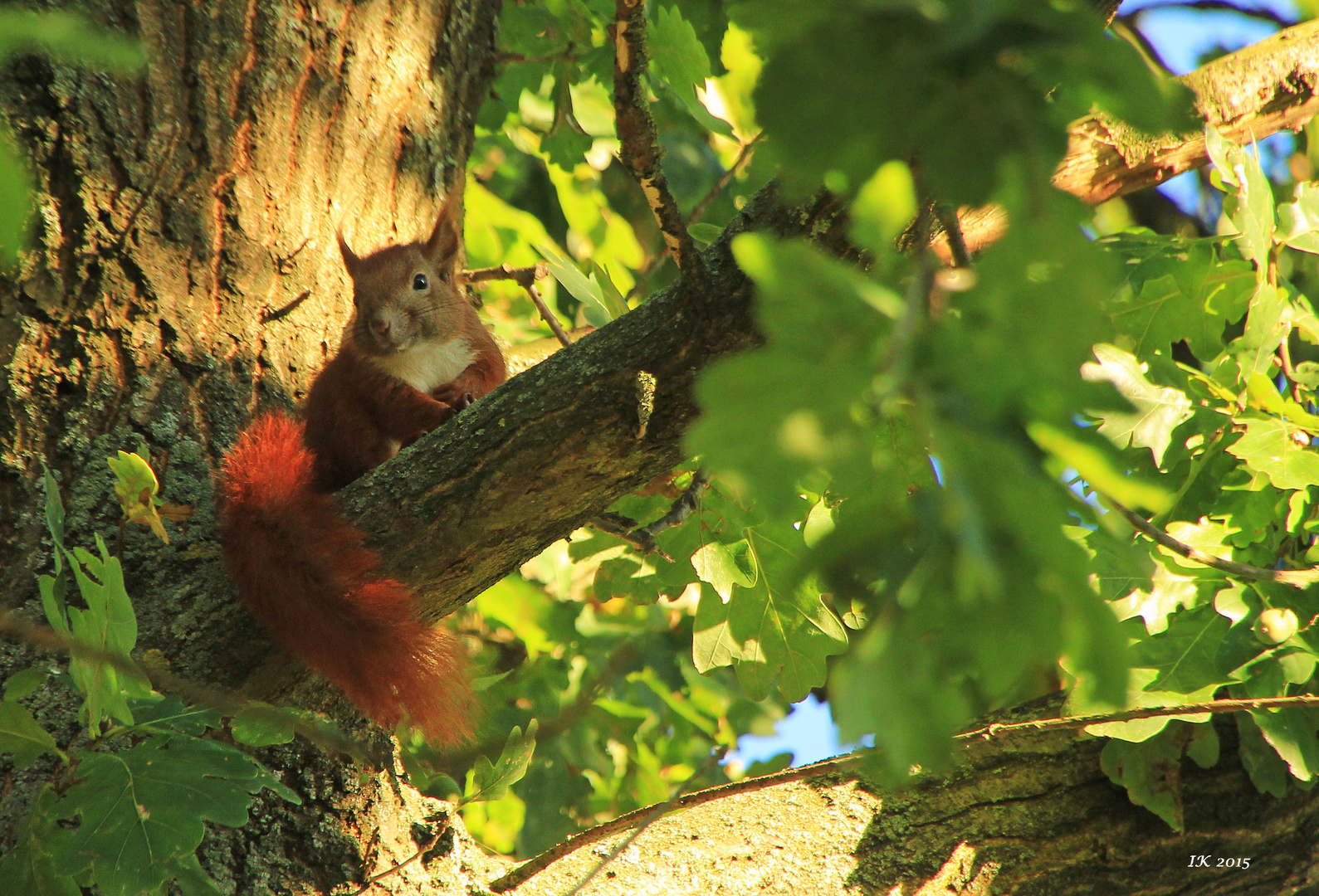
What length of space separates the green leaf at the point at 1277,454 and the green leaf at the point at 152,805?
1.31 meters

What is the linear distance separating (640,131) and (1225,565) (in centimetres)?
89

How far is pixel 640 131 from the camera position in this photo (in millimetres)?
1017

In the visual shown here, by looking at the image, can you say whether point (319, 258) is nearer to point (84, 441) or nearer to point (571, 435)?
point (84, 441)

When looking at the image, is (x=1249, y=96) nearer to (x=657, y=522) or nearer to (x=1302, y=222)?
(x=1302, y=222)

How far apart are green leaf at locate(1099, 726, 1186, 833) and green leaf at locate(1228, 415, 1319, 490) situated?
425mm

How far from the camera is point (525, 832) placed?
2.59m

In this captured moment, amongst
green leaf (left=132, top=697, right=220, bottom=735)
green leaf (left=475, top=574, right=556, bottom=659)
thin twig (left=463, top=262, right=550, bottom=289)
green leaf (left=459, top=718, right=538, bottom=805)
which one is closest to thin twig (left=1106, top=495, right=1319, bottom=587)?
green leaf (left=459, top=718, right=538, bottom=805)

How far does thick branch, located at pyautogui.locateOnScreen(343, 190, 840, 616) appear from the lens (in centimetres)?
114

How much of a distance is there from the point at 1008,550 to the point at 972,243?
102 centimetres

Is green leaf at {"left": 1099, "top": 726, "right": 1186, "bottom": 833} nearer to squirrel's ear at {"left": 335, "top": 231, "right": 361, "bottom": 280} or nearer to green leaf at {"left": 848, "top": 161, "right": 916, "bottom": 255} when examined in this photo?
green leaf at {"left": 848, "top": 161, "right": 916, "bottom": 255}

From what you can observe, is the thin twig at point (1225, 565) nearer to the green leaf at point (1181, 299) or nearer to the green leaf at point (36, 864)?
the green leaf at point (1181, 299)

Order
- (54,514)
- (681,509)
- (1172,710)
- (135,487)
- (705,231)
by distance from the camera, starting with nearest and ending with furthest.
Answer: (54,514)
(135,487)
(1172,710)
(681,509)
(705,231)

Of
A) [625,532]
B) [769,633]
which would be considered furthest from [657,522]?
[769,633]

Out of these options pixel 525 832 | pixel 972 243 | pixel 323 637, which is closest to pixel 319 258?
pixel 323 637
